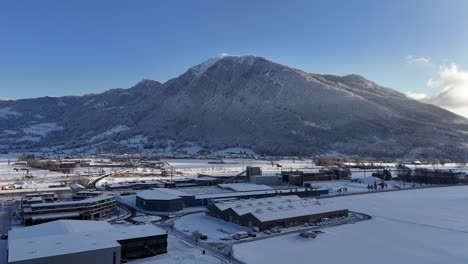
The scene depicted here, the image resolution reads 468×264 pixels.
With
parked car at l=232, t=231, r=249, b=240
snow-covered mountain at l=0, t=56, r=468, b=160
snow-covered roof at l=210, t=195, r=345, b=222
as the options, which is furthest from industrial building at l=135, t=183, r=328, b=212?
snow-covered mountain at l=0, t=56, r=468, b=160

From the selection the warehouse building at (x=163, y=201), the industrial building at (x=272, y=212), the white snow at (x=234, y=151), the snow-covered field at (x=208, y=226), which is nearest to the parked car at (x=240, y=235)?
the snow-covered field at (x=208, y=226)

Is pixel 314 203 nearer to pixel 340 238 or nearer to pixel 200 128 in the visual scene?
pixel 340 238

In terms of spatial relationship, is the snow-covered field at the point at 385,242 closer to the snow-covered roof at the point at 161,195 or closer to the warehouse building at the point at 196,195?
the warehouse building at the point at 196,195

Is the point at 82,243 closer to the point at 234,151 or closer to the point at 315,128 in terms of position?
the point at 234,151

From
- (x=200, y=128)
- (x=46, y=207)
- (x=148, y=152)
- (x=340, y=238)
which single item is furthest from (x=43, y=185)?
(x=200, y=128)

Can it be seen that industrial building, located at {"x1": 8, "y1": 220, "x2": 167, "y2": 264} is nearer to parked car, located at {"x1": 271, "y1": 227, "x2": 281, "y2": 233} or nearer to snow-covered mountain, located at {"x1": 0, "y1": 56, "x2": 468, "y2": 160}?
parked car, located at {"x1": 271, "y1": 227, "x2": 281, "y2": 233}

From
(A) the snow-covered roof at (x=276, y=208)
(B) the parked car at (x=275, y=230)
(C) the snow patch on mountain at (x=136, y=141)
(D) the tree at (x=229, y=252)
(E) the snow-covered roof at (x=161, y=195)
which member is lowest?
(D) the tree at (x=229, y=252)

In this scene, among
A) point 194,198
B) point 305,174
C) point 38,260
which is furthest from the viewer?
point 305,174
